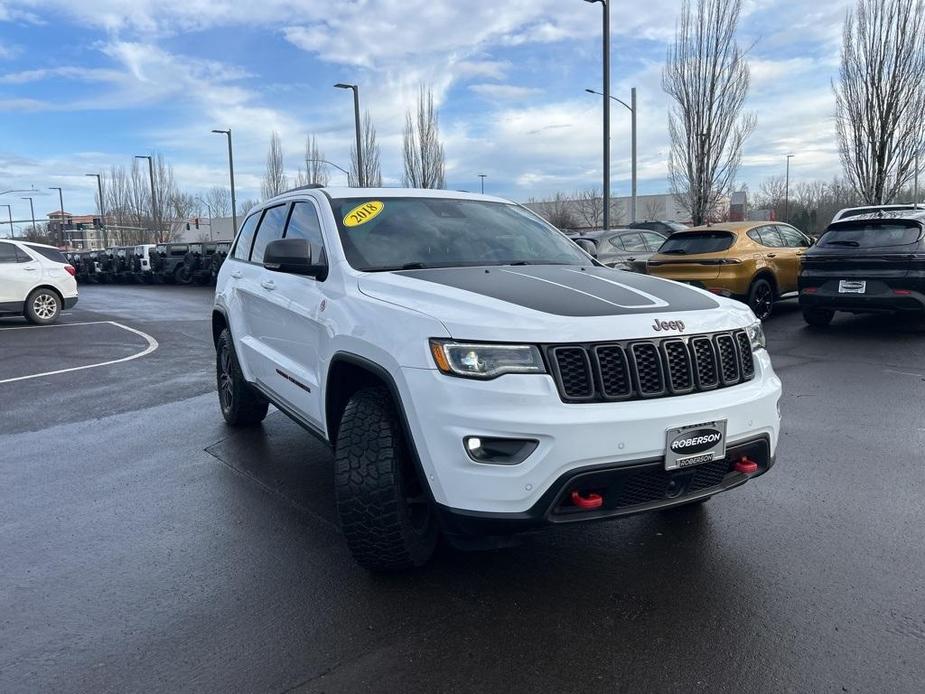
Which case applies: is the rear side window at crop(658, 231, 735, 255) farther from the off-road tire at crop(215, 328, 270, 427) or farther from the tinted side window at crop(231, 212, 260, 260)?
the off-road tire at crop(215, 328, 270, 427)

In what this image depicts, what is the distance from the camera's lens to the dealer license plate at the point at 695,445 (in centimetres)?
279

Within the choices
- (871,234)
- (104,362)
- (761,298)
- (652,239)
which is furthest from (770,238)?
(104,362)

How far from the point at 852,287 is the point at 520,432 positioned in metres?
8.40

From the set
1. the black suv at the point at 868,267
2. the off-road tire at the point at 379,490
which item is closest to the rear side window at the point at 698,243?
the black suv at the point at 868,267

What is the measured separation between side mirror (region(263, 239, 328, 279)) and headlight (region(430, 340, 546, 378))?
1280 millimetres

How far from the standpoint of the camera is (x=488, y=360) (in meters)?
2.74

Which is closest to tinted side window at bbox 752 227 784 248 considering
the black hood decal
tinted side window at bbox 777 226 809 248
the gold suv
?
the gold suv

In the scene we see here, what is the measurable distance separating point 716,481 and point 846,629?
705 millimetres

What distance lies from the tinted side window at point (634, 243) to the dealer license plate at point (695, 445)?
11.1 m

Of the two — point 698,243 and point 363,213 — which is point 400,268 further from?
point 698,243

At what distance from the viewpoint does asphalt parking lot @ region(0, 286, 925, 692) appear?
8.51ft

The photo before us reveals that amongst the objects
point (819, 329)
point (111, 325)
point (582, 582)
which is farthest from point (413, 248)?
point (111, 325)

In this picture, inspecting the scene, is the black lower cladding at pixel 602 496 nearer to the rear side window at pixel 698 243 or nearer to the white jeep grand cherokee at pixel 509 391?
the white jeep grand cherokee at pixel 509 391

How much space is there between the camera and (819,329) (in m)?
10.5
